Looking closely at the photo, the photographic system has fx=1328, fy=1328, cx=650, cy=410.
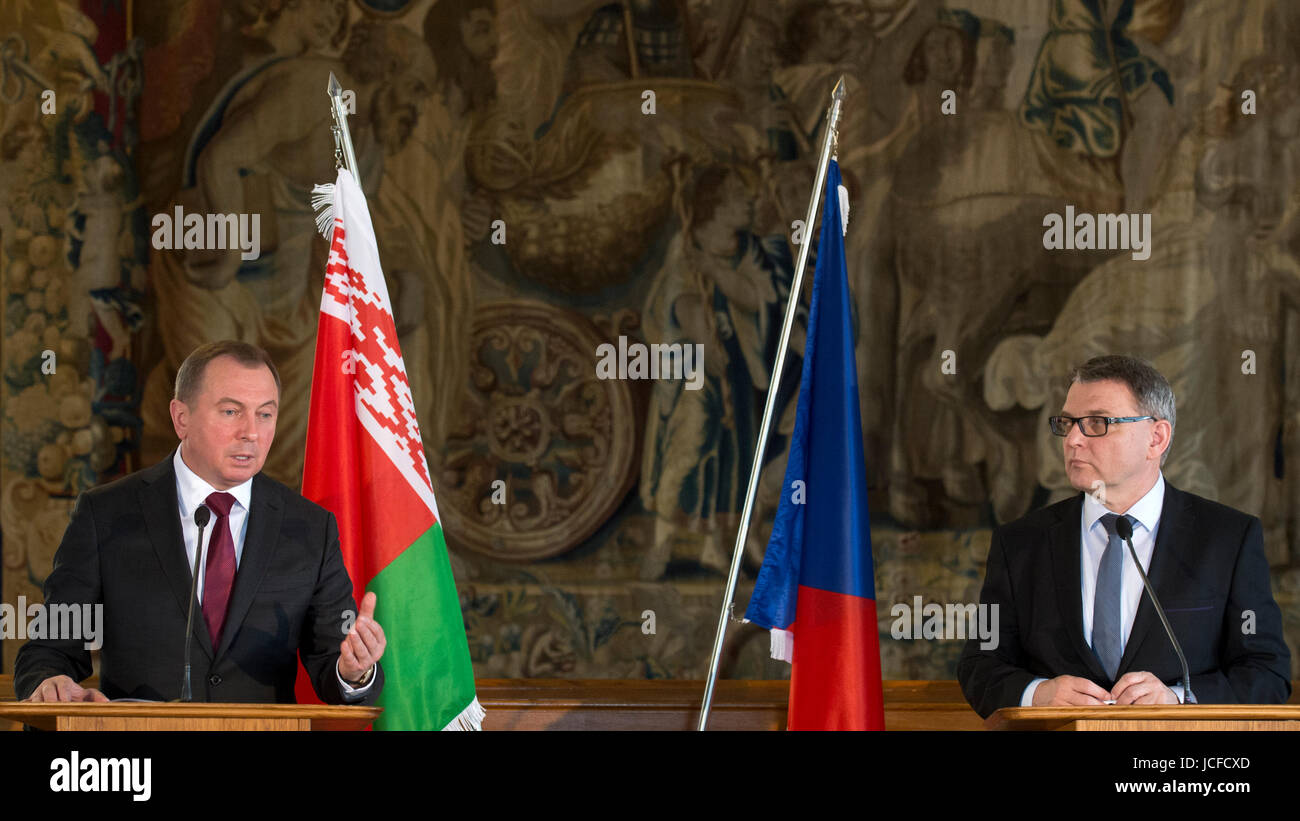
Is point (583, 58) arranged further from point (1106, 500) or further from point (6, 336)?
point (1106, 500)

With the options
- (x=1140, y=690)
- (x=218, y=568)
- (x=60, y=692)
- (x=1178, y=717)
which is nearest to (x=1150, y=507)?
(x=1140, y=690)

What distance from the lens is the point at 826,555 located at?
17.6 feet

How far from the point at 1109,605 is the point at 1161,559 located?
A: 21 cm

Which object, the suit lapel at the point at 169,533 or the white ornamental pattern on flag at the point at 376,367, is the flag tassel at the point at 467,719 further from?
Result: the suit lapel at the point at 169,533

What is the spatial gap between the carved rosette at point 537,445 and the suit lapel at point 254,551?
2.49 m

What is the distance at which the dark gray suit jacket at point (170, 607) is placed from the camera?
388 cm

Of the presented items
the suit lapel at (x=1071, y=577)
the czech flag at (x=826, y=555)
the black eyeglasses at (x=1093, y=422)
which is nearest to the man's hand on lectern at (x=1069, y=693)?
the suit lapel at (x=1071, y=577)

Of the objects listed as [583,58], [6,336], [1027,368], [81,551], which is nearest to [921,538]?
[1027,368]

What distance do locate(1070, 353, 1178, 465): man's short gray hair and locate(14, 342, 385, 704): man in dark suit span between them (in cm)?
239

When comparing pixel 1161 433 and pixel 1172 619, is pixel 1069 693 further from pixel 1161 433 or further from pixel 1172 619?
pixel 1161 433

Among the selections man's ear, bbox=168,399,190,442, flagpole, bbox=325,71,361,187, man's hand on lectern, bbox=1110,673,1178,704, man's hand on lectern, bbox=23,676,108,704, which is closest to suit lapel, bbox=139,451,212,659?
man's ear, bbox=168,399,190,442

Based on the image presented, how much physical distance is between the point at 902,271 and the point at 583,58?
1964 mm

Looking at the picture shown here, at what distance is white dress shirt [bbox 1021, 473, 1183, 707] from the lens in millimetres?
4059

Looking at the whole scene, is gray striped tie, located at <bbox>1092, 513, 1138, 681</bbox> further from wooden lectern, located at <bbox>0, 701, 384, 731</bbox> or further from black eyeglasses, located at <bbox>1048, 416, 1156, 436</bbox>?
wooden lectern, located at <bbox>0, 701, 384, 731</bbox>
